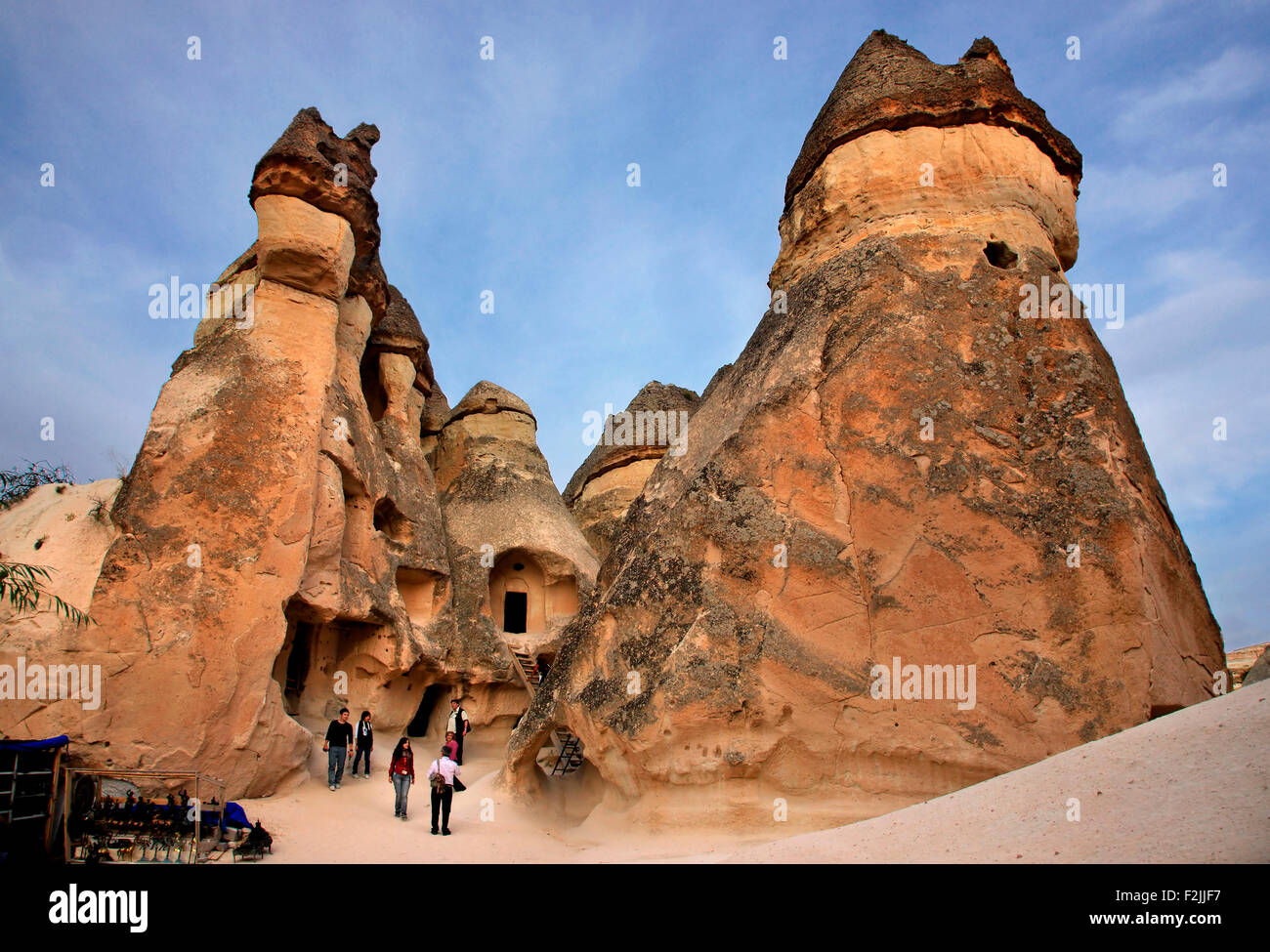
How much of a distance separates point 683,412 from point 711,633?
11.4 m

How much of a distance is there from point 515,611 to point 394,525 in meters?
3.47

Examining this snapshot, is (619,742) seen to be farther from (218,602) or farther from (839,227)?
(839,227)

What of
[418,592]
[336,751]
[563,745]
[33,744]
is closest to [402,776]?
[336,751]

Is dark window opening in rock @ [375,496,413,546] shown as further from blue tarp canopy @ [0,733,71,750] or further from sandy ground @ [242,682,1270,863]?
blue tarp canopy @ [0,733,71,750]

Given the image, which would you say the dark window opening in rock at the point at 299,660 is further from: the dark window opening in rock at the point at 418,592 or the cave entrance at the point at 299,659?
the dark window opening in rock at the point at 418,592

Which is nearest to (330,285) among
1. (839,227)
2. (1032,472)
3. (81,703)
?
(81,703)

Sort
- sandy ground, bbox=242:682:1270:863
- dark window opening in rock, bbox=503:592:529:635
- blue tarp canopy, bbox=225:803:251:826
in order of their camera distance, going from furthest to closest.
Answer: dark window opening in rock, bbox=503:592:529:635, blue tarp canopy, bbox=225:803:251:826, sandy ground, bbox=242:682:1270:863

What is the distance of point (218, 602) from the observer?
8289mm

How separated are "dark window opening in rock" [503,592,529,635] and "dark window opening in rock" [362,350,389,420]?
3.82 meters

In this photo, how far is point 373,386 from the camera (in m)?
14.6

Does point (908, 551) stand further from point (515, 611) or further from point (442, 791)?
point (515, 611)

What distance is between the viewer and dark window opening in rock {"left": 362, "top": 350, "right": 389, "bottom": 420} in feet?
46.8

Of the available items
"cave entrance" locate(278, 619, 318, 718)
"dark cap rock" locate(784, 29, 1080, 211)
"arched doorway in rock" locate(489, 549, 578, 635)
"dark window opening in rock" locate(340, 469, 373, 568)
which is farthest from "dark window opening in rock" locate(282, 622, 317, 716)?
"dark cap rock" locate(784, 29, 1080, 211)

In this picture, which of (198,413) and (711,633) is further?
(198,413)
